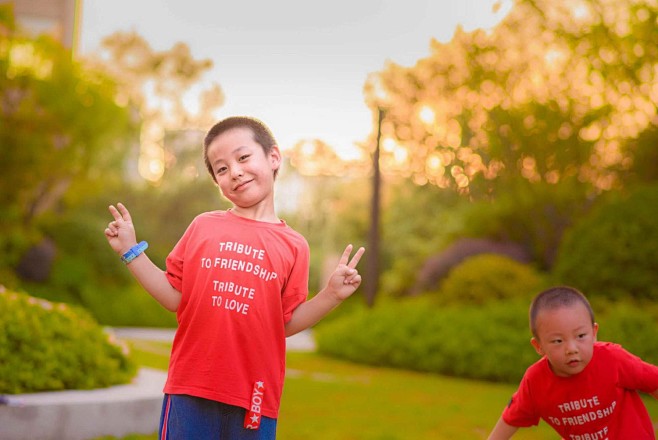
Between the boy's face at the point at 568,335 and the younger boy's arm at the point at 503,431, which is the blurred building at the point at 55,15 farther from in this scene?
the boy's face at the point at 568,335

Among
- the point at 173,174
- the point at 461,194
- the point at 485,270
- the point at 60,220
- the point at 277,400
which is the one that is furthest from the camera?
the point at 173,174

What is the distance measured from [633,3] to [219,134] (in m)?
15.5

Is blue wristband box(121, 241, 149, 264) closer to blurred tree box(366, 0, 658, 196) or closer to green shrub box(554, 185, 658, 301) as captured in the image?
green shrub box(554, 185, 658, 301)

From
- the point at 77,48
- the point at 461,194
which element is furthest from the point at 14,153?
the point at 461,194

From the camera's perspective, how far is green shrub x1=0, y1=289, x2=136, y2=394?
5230mm

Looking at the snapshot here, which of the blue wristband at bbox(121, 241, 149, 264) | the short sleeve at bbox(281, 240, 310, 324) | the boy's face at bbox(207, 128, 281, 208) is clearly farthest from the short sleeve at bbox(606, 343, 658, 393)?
the blue wristband at bbox(121, 241, 149, 264)

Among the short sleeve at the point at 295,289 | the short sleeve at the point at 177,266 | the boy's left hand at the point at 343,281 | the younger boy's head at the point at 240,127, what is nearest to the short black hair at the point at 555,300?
the boy's left hand at the point at 343,281

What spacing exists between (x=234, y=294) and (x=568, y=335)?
124 centimetres

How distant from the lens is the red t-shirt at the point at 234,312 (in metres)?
2.62

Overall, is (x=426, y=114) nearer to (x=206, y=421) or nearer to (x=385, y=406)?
(x=385, y=406)

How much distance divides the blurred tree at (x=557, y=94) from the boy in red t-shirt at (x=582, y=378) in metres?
14.5

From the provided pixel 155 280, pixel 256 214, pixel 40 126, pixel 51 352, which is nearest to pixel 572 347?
pixel 256 214

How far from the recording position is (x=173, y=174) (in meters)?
37.4

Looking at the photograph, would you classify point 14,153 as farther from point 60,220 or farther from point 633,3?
point 633,3
